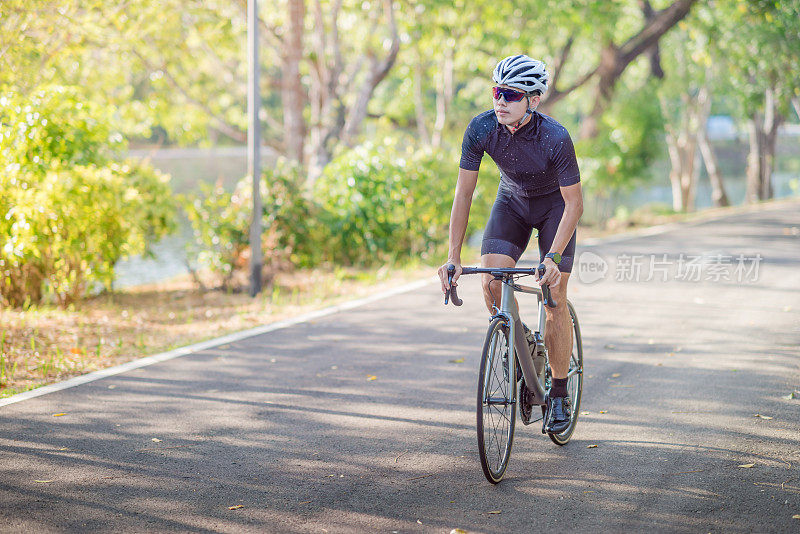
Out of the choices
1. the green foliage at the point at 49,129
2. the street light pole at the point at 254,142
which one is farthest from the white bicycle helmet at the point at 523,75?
the street light pole at the point at 254,142

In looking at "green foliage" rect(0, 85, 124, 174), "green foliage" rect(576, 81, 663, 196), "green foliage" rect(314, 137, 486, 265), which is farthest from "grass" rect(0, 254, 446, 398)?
"green foliage" rect(576, 81, 663, 196)

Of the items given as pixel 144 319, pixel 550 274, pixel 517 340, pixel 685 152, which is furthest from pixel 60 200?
pixel 685 152

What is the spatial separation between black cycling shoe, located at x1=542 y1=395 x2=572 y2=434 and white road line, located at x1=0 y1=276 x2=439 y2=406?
12.1ft

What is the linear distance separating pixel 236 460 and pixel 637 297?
21.7 feet

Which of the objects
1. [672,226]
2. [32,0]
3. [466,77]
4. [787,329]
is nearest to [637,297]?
[787,329]

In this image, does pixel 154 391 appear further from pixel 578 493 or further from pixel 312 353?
pixel 578 493

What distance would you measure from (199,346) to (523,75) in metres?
4.60

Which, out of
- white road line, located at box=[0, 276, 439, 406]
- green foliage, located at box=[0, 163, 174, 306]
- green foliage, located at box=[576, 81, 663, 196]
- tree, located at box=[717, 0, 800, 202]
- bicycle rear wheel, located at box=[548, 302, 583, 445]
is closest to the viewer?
bicycle rear wheel, located at box=[548, 302, 583, 445]

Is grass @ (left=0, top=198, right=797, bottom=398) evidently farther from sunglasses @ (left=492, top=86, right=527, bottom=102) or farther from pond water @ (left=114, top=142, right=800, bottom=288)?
sunglasses @ (left=492, top=86, right=527, bottom=102)

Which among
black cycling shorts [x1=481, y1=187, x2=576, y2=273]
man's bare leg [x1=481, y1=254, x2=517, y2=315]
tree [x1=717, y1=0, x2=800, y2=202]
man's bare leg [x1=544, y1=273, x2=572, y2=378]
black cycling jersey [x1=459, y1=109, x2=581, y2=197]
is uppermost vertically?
tree [x1=717, y1=0, x2=800, y2=202]

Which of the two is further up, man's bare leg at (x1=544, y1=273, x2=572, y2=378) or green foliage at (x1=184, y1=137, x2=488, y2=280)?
green foliage at (x1=184, y1=137, x2=488, y2=280)

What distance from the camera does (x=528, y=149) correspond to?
4.46 metres

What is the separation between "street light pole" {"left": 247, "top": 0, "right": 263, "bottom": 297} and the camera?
10.3m

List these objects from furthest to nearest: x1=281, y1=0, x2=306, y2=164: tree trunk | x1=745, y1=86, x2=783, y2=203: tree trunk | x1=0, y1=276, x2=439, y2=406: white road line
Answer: x1=745, y1=86, x2=783, y2=203: tree trunk
x1=281, y1=0, x2=306, y2=164: tree trunk
x1=0, y1=276, x2=439, y2=406: white road line
